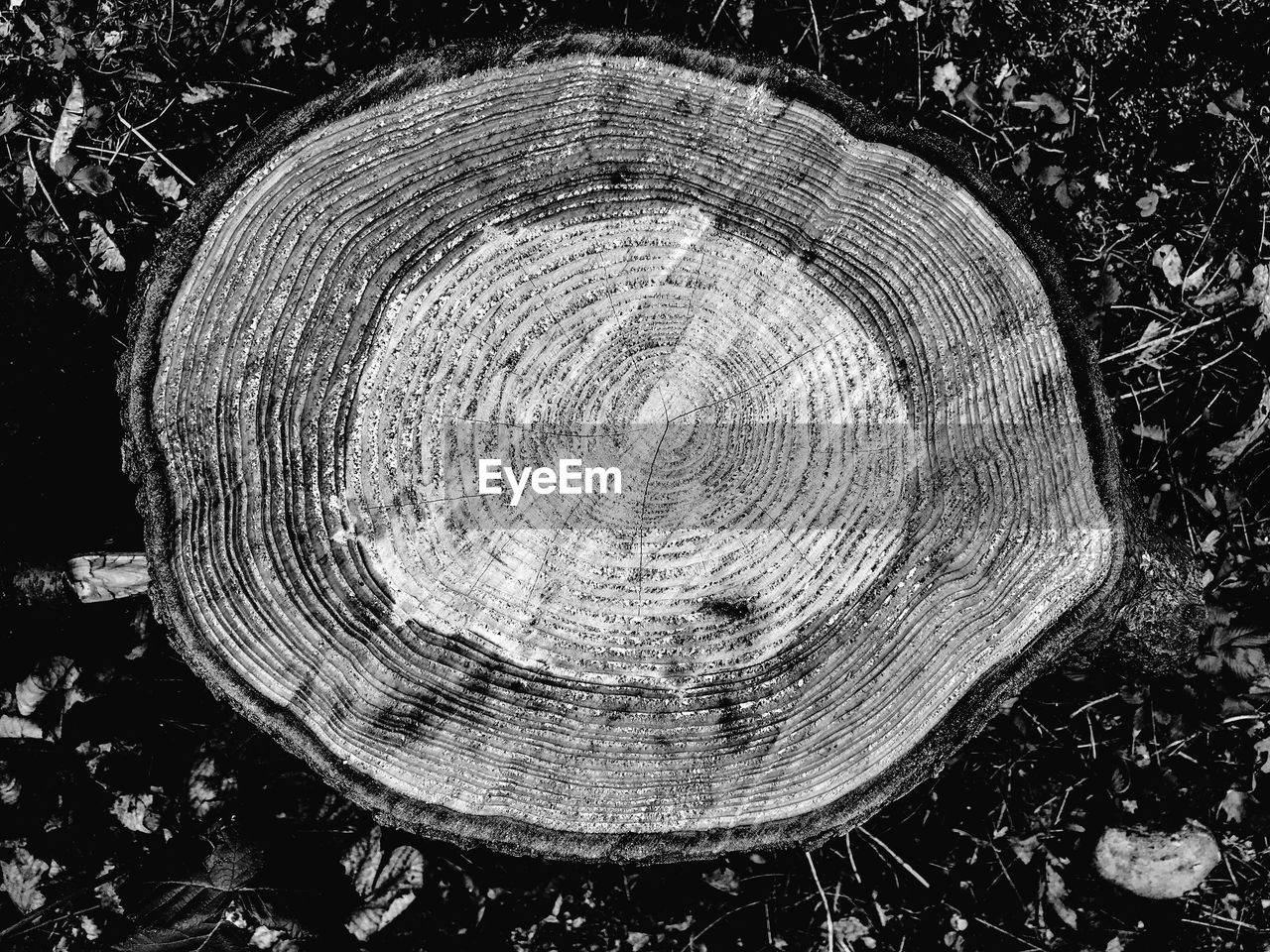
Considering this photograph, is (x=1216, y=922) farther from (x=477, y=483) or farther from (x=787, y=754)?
(x=477, y=483)

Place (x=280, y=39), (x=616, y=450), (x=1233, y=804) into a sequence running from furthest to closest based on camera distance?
(x=1233, y=804), (x=280, y=39), (x=616, y=450)

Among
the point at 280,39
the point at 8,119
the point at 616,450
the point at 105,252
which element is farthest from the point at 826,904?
the point at 8,119

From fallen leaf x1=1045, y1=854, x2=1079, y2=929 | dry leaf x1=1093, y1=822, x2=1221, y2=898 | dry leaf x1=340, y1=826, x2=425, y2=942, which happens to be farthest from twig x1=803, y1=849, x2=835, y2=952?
dry leaf x1=340, y1=826, x2=425, y2=942

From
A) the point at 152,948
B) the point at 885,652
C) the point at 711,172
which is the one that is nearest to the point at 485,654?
the point at 885,652

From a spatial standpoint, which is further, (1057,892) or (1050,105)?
(1057,892)

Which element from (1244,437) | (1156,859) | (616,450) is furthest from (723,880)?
(1244,437)

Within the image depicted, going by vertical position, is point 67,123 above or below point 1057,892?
above

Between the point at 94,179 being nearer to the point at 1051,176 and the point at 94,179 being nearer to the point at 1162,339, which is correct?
the point at 1051,176

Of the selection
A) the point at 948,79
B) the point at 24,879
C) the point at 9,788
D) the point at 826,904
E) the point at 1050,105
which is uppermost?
the point at 948,79

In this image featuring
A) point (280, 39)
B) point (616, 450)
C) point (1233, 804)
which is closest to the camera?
point (616, 450)
